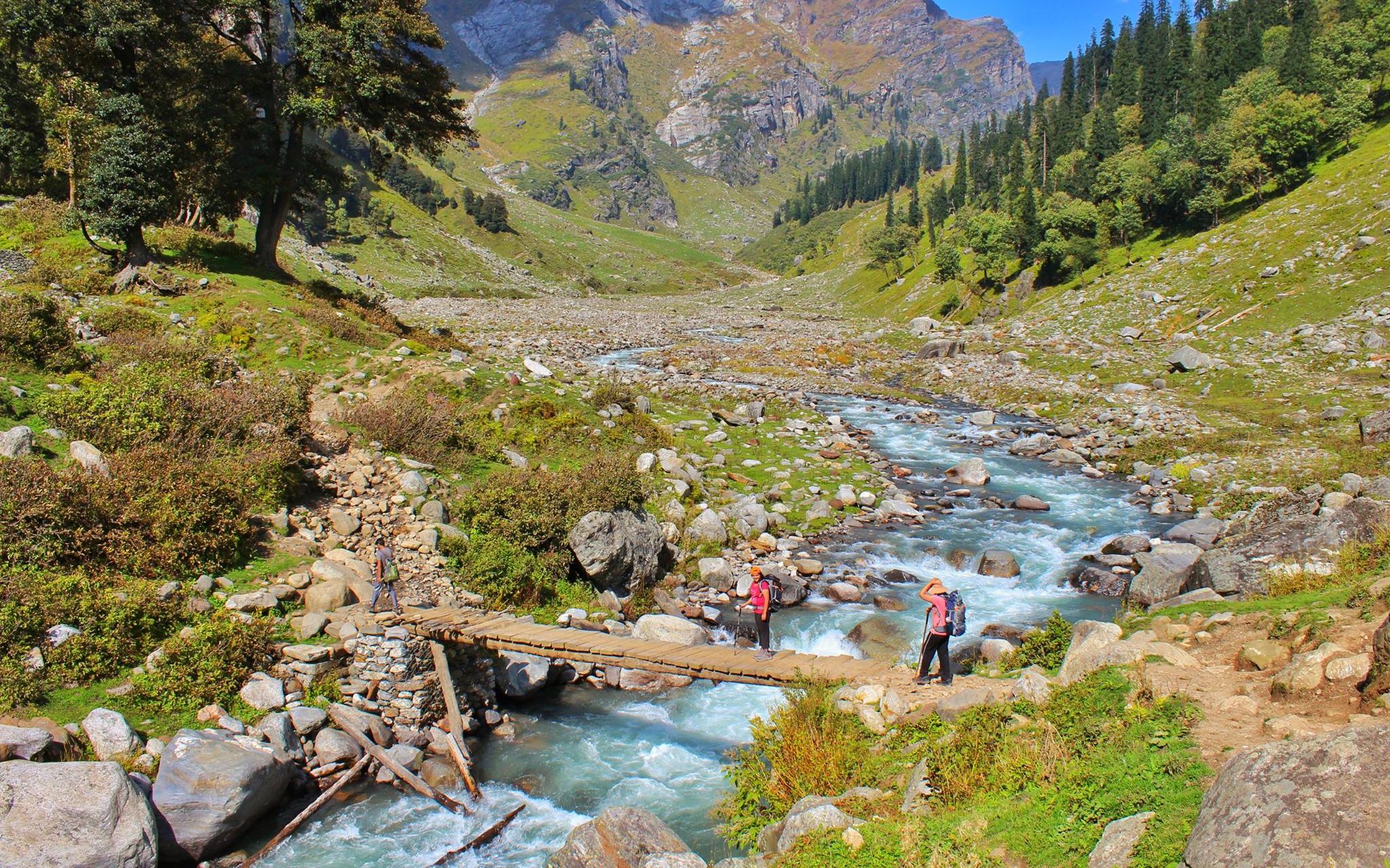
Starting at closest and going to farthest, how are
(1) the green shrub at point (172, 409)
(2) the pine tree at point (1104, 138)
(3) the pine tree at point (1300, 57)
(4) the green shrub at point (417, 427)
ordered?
1. (1) the green shrub at point (172, 409)
2. (4) the green shrub at point (417, 427)
3. (3) the pine tree at point (1300, 57)
4. (2) the pine tree at point (1104, 138)

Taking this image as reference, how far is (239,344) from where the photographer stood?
74.4ft

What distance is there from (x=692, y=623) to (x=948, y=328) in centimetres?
6118

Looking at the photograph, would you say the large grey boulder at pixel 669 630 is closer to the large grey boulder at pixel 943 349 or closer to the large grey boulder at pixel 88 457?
the large grey boulder at pixel 88 457

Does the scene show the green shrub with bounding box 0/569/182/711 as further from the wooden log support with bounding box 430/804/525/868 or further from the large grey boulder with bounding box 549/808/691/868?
the large grey boulder with bounding box 549/808/691/868

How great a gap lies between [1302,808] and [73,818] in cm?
1265

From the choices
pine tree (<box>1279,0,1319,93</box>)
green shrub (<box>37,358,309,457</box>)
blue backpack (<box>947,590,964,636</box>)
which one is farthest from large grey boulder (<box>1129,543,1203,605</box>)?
pine tree (<box>1279,0,1319,93</box>)

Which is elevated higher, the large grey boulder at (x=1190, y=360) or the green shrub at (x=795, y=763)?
the large grey boulder at (x=1190, y=360)

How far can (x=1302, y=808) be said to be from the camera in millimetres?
5531

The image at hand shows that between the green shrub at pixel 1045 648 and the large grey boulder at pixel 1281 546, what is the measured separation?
148 inches

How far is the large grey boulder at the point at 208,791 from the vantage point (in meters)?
9.56

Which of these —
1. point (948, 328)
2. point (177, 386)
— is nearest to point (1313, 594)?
point (177, 386)

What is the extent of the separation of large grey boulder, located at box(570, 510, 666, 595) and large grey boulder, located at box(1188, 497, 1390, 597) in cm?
1233

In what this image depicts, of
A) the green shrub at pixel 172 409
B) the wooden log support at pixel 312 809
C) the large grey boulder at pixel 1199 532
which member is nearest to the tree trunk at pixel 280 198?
the green shrub at pixel 172 409

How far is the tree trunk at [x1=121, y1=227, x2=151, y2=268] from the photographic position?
2444 cm
